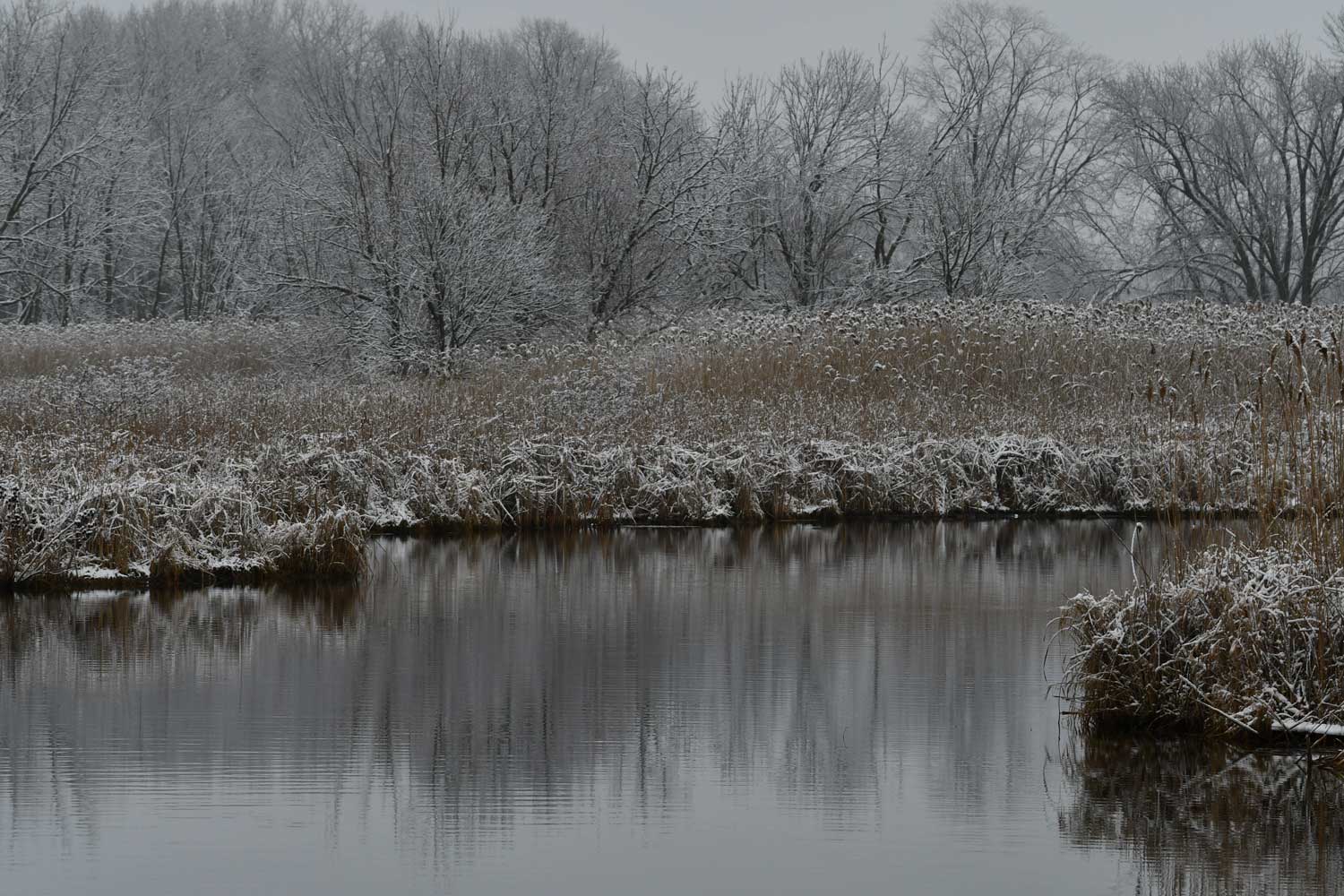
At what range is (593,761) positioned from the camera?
21.7 feet

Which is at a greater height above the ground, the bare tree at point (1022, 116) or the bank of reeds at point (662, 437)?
the bare tree at point (1022, 116)

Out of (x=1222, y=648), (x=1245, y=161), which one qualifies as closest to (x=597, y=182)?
(x=1245, y=161)

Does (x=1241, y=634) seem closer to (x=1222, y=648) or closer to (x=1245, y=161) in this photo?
(x=1222, y=648)

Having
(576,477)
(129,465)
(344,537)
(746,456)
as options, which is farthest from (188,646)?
(746,456)

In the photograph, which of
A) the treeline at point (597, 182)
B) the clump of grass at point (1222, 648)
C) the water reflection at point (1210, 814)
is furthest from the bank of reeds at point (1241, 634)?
the treeline at point (597, 182)

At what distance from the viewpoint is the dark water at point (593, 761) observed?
518 cm

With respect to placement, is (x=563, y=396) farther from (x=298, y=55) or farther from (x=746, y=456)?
(x=298, y=55)

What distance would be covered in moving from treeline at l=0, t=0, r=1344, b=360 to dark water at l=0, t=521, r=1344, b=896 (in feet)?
48.7

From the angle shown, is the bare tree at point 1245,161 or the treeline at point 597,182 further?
the bare tree at point 1245,161

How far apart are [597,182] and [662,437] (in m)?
13.0

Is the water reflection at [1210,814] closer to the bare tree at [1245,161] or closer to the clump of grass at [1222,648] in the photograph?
the clump of grass at [1222,648]

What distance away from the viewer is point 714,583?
12016 millimetres

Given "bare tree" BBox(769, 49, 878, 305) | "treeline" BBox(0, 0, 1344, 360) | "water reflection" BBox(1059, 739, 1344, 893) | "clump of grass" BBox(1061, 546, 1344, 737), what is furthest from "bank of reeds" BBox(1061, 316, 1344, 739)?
"bare tree" BBox(769, 49, 878, 305)

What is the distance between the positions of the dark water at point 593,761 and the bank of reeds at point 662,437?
2.25 ft
